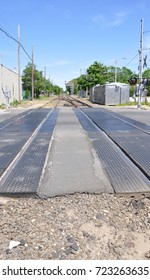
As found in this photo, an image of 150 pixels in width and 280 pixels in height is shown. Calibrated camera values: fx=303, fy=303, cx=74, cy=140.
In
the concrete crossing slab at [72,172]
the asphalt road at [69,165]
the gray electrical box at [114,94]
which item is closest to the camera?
the concrete crossing slab at [72,172]

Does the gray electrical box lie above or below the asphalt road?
above

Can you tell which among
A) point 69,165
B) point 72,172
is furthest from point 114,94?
point 72,172

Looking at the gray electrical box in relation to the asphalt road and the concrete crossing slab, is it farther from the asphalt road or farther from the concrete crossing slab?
the concrete crossing slab

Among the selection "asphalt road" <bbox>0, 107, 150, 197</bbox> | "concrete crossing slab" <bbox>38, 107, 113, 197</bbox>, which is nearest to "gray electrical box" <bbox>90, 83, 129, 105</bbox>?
"asphalt road" <bbox>0, 107, 150, 197</bbox>

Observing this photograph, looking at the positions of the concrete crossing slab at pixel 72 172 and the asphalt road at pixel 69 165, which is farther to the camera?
the asphalt road at pixel 69 165

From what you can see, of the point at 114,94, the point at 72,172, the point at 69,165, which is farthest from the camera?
the point at 114,94

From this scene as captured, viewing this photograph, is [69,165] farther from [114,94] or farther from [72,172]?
[114,94]

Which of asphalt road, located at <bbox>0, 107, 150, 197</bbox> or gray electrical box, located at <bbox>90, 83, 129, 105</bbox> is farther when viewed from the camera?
gray electrical box, located at <bbox>90, 83, 129, 105</bbox>

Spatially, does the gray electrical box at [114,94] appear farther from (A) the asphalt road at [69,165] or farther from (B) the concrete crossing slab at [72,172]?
(B) the concrete crossing slab at [72,172]

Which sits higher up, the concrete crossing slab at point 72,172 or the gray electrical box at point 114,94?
the gray electrical box at point 114,94

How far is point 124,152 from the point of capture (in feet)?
24.2

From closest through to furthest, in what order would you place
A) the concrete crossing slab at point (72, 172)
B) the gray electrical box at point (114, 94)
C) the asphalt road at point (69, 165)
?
the concrete crossing slab at point (72, 172) → the asphalt road at point (69, 165) → the gray electrical box at point (114, 94)

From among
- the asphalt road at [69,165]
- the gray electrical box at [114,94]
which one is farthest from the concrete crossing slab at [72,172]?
the gray electrical box at [114,94]
